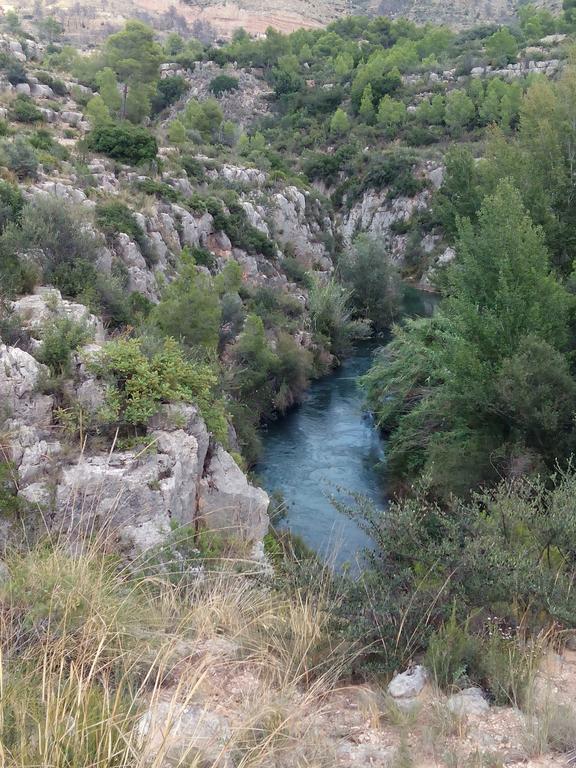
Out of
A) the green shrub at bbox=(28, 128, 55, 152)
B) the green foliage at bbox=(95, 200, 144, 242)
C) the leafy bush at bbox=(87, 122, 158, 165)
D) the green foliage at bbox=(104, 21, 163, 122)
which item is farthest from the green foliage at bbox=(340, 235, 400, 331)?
the green foliage at bbox=(104, 21, 163, 122)

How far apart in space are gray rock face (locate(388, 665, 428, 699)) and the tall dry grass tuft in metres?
0.31

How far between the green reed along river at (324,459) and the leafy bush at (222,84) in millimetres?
43478

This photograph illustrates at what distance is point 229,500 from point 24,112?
23.1 meters

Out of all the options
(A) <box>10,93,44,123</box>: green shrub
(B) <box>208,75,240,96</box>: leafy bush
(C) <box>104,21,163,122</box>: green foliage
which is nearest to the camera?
(A) <box>10,93,44,123</box>: green shrub

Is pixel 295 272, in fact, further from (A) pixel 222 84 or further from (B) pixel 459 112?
(A) pixel 222 84

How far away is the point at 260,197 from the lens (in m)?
A: 32.5

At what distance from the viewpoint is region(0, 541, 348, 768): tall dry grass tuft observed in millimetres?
2379

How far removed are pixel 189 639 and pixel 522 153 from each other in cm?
2243

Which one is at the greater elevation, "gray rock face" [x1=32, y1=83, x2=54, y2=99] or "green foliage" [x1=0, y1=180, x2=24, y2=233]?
"gray rock face" [x1=32, y1=83, x2=54, y2=99]

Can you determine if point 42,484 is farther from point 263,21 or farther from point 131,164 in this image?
point 263,21

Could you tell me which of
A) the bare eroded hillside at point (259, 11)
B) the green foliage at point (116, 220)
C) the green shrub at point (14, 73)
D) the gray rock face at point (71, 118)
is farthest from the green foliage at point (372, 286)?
the bare eroded hillside at point (259, 11)

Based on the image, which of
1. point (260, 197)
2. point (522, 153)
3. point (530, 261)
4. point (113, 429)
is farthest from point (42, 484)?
point (260, 197)

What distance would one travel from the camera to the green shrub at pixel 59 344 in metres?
9.08

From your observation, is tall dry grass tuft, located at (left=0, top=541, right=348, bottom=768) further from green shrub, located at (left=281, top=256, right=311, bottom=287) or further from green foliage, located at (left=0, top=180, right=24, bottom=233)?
green shrub, located at (left=281, top=256, right=311, bottom=287)
